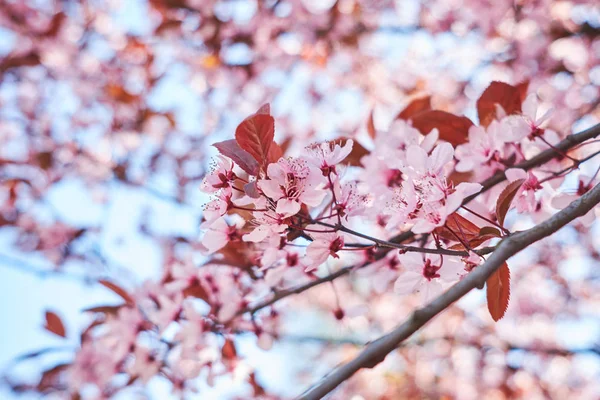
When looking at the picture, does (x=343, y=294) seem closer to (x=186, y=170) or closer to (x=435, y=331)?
(x=435, y=331)

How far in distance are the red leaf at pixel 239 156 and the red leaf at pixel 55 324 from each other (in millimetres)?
1219

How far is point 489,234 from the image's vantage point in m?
0.84

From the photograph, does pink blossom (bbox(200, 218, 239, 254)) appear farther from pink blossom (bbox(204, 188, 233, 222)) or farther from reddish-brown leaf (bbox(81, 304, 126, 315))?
reddish-brown leaf (bbox(81, 304, 126, 315))

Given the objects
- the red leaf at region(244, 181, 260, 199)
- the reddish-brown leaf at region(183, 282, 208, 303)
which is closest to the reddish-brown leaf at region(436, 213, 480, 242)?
the red leaf at region(244, 181, 260, 199)

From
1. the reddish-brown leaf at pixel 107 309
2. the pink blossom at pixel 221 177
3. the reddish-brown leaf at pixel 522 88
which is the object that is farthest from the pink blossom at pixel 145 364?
the reddish-brown leaf at pixel 522 88

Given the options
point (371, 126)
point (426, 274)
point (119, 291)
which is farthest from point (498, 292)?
point (119, 291)

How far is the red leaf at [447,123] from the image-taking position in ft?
4.04

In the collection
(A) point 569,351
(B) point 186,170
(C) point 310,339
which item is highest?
(B) point 186,170

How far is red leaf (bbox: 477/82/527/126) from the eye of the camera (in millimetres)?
1228

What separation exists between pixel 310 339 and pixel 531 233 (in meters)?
2.10

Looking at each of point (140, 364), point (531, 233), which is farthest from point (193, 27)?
point (531, 233)

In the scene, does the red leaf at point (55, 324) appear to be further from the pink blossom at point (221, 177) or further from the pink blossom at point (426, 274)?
the pink blossom at point (426, 274)

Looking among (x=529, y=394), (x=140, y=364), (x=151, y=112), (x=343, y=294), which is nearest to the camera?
(x=140, y=364)

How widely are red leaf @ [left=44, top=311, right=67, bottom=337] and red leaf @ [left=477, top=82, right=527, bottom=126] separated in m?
1.46
